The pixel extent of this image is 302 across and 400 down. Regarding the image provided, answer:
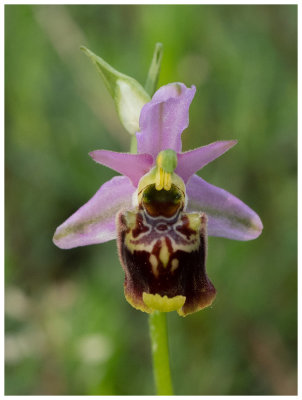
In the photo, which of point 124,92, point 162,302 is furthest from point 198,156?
point 162,302

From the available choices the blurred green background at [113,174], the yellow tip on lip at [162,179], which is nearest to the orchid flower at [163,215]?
the yellow tip on lip at [162,179]

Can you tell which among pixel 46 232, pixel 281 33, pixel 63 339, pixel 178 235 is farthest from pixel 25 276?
pixel 281 33

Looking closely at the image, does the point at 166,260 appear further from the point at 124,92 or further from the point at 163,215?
the point at 124,92

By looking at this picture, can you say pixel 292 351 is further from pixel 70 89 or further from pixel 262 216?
pixel 70 89

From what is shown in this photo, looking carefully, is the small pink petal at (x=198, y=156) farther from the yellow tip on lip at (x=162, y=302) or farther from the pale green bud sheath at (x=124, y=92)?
the yellow tip on lip at (x=162, y=302)

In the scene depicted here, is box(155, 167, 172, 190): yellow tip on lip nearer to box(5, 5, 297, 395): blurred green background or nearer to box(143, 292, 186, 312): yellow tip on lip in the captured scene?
box(143, 292, 186, 312): yellow tip on lip

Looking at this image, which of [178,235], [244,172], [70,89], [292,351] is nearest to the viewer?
[178,235]
